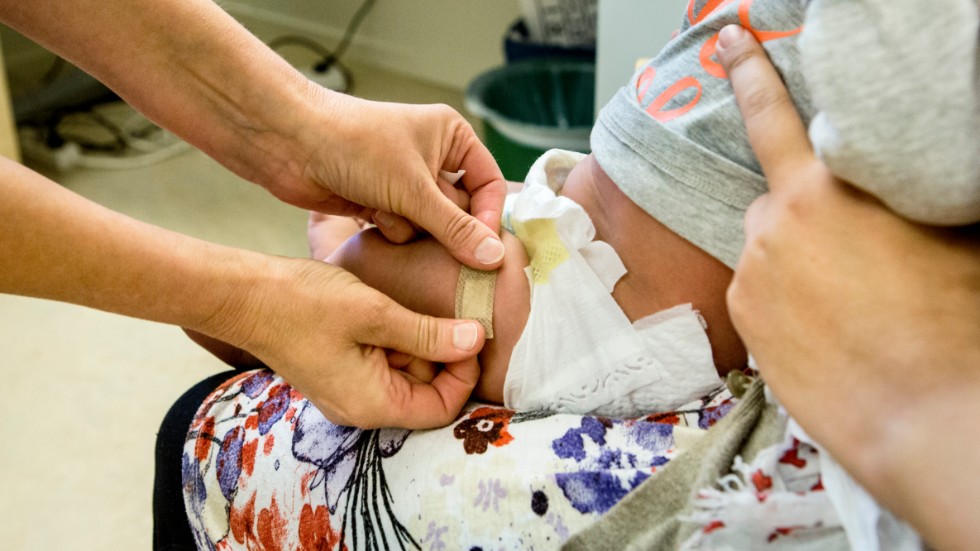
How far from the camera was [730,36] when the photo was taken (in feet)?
1.93

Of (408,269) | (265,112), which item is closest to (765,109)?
(408,269)

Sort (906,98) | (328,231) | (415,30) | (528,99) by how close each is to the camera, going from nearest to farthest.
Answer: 1. (906,98)
2. (328,231)
3. (528,99)
4. (415,30)

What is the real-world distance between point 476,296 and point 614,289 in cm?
12

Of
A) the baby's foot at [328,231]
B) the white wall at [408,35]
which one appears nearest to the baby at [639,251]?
the baby's foot at [328,231]

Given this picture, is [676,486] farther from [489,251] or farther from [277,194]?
[277,194]

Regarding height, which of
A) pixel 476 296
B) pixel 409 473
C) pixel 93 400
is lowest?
pixel 93 400

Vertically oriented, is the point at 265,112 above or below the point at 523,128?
above

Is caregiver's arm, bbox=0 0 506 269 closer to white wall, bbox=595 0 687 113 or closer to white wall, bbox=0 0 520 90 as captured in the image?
white wall, bbox=595 0 687 113

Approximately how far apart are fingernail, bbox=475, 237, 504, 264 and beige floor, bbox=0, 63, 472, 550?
0.83 meters

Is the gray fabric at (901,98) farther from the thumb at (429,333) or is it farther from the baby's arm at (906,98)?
the thumb at (429,333)

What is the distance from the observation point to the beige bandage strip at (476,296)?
69 centimetres

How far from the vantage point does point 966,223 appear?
0.47m

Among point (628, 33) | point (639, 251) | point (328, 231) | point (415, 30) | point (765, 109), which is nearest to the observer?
point (765, 109)

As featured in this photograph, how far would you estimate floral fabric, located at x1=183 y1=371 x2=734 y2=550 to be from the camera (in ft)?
1.87
